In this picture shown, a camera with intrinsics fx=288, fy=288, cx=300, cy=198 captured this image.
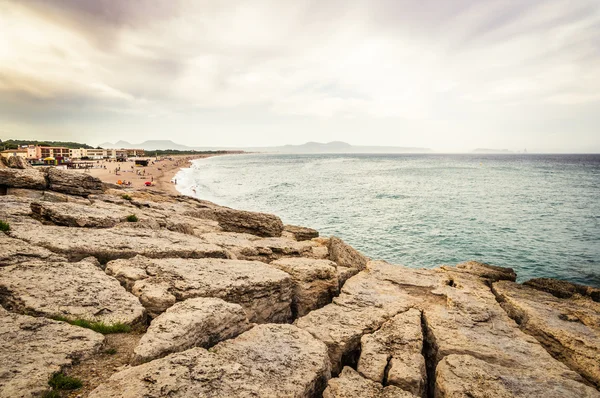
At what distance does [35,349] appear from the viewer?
219 inches

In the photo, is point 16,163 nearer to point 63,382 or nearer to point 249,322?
point 63,382

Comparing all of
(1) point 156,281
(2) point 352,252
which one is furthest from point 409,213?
(1) point 156,281

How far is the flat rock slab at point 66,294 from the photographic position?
270 inches

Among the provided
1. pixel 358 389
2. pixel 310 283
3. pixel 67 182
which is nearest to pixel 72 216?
pixel 67 182

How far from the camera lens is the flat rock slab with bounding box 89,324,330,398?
5.00 meters

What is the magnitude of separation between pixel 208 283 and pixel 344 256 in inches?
307

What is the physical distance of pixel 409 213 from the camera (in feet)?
147

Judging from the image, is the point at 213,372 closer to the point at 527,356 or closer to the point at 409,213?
the point at 527,356

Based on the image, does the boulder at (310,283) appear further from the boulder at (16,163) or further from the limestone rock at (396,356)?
the boulder at (16,163)

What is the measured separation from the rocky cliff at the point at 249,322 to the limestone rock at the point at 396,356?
5cm

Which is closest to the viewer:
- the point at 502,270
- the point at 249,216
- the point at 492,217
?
the point at 502,270

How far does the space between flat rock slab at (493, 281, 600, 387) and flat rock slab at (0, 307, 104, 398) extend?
12.6 meters

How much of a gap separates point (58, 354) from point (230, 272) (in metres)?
4.96

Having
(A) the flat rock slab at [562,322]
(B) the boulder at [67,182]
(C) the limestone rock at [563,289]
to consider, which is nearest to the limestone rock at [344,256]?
(A) the flat rock slab at [562,322]
